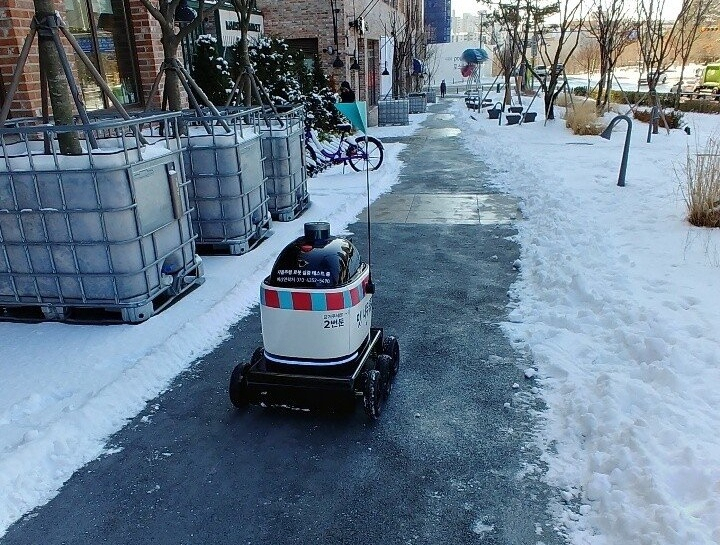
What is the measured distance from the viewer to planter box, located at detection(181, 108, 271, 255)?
664 cm

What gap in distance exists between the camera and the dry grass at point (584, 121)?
53.0ft

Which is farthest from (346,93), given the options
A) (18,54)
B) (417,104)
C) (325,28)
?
(417,104)

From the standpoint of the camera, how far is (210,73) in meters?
11.2

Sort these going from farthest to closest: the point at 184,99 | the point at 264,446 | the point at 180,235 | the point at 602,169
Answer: the point at 602,169
the point at 184,99
the point at 180,235
the point at 264,446

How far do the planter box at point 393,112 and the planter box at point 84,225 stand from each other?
60.6 feet

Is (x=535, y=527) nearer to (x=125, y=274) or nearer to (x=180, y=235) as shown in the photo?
(x=125, y=274)

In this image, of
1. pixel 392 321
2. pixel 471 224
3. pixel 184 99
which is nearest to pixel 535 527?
pixel 392 321

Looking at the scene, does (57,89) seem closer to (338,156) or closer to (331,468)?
(331,468)

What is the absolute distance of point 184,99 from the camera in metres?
9.12

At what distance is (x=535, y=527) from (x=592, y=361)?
1651mm

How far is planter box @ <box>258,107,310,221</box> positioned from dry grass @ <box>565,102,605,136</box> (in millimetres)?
10216

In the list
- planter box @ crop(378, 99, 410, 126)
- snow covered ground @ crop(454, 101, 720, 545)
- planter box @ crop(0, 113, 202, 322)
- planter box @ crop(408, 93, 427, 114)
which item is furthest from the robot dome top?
planter box @ crop(408, 93, 427, 114)

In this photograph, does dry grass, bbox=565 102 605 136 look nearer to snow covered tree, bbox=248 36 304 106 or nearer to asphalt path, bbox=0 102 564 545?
snow covered tree, bbox=248 36 304 106

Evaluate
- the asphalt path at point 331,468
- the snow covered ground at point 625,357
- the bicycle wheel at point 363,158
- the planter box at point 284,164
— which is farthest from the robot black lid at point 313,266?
the bicycle wheel at point 363,158
